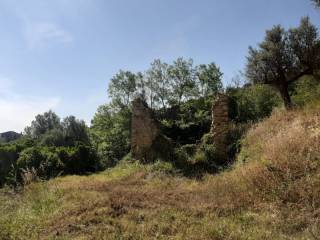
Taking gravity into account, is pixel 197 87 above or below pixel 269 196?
above

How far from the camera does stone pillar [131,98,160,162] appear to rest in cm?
1922

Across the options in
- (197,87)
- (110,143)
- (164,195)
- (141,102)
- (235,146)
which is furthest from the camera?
(197,87)

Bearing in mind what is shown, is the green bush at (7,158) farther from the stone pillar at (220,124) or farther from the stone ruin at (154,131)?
the stone pillar at (220,124)

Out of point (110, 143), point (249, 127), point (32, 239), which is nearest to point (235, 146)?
point (249, 127)

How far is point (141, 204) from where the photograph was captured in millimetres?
8734

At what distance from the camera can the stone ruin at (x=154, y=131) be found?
57.5 ft

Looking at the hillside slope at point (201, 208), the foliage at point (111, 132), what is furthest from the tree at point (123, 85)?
the hillside slope at point (201, 208)

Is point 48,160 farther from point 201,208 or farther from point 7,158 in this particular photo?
point 201,208

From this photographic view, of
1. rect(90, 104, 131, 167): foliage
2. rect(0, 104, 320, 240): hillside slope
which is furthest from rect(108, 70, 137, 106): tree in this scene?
rect(0, 104, 320, 240): hillside slope

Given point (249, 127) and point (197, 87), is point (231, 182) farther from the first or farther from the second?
point (197, 87)

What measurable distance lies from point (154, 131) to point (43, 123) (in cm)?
5969

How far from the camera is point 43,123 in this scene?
243 feet

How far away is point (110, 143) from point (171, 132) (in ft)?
24.1

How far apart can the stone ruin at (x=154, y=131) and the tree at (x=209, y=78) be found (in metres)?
15.4
